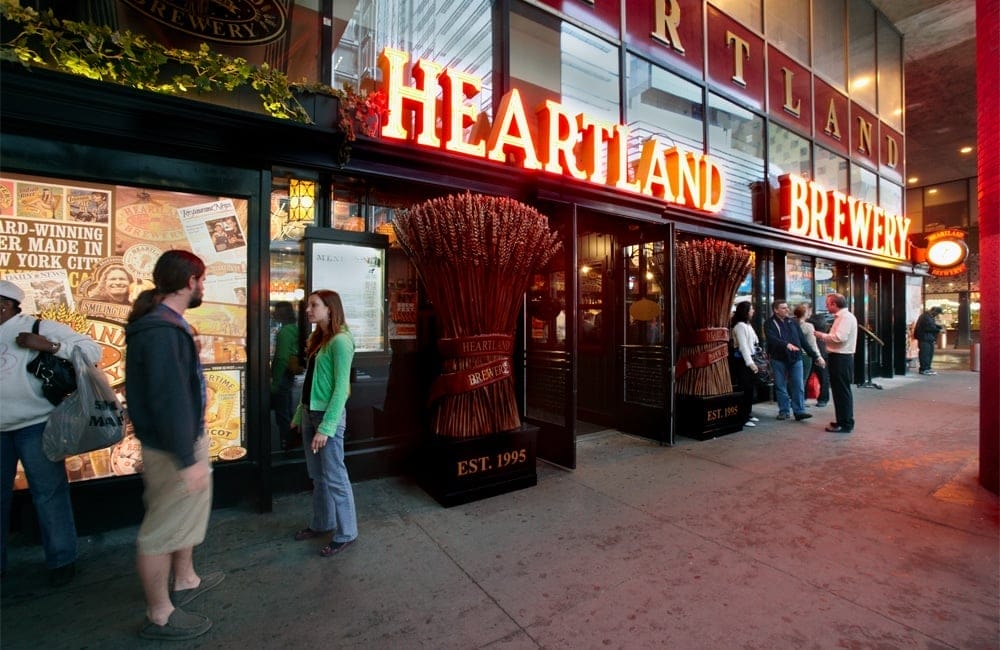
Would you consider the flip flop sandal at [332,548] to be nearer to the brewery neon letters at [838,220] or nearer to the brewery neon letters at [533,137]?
the brewery neon letters at [533,137]

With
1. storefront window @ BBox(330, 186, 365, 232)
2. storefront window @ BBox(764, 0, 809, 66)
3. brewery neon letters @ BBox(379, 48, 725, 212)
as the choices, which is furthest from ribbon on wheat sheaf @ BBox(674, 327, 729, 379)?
storefront window @ BBox(764, 0, 809, 66)

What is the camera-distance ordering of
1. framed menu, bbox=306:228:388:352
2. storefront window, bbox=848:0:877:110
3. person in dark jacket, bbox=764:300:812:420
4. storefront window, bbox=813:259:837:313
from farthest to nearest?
storefront window, bbox=848:0:877:110, storefront window, bbox=813:259:837:313, person in dark jacket, bbox=764:300:812:420, framed menu, bbox=306:228:388:352

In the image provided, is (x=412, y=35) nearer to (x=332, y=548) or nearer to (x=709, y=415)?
(x=332, y=548)

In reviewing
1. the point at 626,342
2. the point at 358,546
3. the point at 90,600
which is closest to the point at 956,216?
the point at 626,342

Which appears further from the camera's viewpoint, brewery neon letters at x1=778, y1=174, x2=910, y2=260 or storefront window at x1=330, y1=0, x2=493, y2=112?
brewery neon letters at x1=778, y1=174, x2=910, y2=260

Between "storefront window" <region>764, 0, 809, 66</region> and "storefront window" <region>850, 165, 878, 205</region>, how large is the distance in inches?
121

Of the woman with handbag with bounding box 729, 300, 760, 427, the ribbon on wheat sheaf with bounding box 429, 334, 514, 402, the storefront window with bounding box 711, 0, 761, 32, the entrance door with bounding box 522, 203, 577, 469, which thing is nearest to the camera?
the ribbon on wheat sheaf with bounding box 429, 334, 514, 402

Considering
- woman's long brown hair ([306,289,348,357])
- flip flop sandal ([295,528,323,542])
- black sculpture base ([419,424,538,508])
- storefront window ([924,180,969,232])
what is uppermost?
storefront window ([924,180,969,232])

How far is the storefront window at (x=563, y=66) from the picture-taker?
565cm

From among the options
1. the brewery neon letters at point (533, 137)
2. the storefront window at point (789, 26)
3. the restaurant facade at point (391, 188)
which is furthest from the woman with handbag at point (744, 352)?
the storefront window at point (789, 26)

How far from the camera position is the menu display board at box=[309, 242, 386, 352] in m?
4.05

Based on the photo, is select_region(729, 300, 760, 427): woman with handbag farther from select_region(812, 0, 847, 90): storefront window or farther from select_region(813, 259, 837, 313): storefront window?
select_region(812, 0, 847, 90): storefront window

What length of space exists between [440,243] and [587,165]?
2.70 m

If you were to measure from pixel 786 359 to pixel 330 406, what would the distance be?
6.67 meters
